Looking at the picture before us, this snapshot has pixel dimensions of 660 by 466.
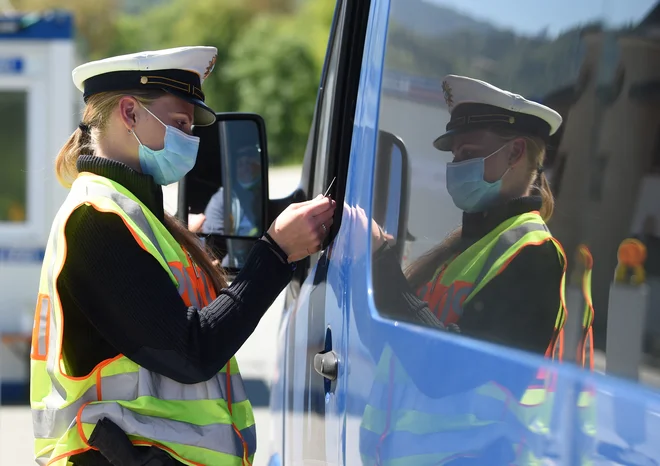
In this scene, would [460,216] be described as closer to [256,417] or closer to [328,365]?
[328,365]

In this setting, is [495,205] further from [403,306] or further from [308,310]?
[308,310]

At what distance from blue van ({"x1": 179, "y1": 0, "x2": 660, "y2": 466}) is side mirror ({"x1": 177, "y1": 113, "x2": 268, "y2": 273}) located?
0.06 meters

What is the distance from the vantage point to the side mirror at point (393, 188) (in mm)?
→ 1687

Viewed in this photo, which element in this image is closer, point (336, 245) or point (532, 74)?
point (532, 74)

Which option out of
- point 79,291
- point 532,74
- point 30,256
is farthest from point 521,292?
point 30,256

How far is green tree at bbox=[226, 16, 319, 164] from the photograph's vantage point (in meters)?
33.6

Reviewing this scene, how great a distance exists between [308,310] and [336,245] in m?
0.31

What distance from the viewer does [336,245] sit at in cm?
202

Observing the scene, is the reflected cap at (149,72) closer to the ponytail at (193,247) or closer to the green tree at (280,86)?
the ponytail at (193,247)

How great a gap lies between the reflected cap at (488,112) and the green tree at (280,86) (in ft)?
99.4

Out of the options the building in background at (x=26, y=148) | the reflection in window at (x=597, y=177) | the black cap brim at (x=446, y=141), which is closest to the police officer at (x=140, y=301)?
the black cap brim at (x=446, y=141)

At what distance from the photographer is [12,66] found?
638cm

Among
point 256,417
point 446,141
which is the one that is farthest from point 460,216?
point 256,417

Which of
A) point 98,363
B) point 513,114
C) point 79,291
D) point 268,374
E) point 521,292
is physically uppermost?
point 513,114
